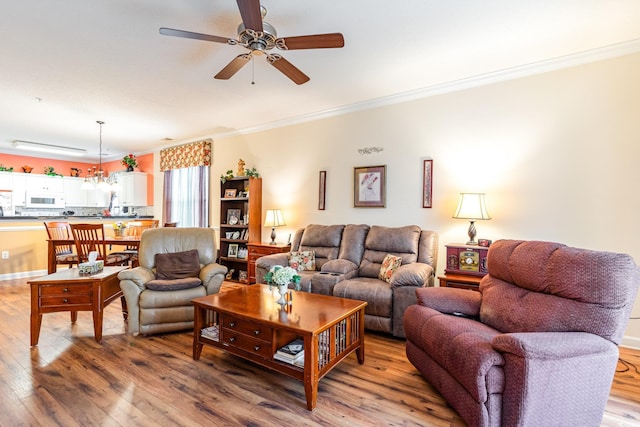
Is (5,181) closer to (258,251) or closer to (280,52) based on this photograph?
(258,251)

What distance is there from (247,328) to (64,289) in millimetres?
1801

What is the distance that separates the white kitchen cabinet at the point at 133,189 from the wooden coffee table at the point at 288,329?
557 cm

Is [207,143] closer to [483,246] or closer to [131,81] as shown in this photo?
[131,81]

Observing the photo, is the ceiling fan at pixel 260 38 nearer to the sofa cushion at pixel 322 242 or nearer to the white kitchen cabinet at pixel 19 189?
the sofa cushion at pixel 322 242

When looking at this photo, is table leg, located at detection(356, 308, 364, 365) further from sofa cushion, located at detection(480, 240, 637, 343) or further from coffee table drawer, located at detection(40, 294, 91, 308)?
coffee table drawer, located at detection(40, 294, 91, 308)

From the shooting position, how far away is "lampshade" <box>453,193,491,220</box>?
10.4ft

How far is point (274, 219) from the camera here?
4.78m

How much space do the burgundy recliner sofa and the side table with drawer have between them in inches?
110

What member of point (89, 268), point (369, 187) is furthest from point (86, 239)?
point (369, 187)

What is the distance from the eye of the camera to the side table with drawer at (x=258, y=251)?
456 cm

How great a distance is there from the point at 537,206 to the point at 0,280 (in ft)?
25.5

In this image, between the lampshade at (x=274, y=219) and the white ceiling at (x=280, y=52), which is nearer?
the white ceiling at (x=280, y=52)

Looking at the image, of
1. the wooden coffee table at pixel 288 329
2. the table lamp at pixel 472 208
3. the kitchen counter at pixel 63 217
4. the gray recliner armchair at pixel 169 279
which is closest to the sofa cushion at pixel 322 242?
the gray recliner armchair at pixel 169 279

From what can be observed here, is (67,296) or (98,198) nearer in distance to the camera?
(67,296)
